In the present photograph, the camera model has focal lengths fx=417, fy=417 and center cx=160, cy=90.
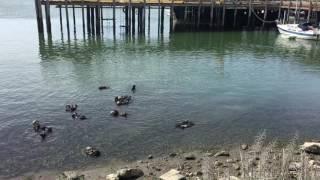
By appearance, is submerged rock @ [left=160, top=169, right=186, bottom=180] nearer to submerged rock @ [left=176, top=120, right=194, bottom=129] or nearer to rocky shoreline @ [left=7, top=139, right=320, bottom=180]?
rocky shoreline @ [left=7, top=139, right=320, bottom=180]

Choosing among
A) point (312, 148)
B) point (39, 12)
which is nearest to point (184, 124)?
point (312, 148)

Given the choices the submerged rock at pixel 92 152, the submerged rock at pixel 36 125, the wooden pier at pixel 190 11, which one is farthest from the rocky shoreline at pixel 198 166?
the wooden pier at pixel 190 11

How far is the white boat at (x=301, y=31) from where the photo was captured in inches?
2308

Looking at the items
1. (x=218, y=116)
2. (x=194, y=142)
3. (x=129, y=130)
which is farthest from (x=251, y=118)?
(x=129, y=130)

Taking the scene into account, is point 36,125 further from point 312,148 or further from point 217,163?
point 312,148

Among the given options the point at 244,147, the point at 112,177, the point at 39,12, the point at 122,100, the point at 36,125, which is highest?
the point at 39,12

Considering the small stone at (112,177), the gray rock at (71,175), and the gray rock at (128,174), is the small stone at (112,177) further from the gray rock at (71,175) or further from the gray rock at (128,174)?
the gray rock at (71,175)

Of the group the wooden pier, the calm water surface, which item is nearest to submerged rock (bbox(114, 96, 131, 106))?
the calm water surface

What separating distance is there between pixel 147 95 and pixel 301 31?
36.4m

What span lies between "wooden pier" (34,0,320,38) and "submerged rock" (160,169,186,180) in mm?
43114

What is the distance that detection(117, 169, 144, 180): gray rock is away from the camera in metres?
17.9

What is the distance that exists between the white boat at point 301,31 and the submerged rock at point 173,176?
46.6m

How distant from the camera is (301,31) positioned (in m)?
59.8

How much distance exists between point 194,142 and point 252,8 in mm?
50077
